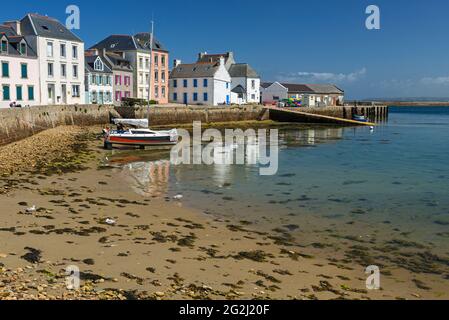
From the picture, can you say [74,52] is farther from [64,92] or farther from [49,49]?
[64,92]

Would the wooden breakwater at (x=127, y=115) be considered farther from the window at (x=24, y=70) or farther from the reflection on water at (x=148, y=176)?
the reflection on water at (x=148, y=176)

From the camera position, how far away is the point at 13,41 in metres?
39.8

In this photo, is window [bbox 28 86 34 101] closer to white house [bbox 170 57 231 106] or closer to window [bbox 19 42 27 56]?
window [bbox 19 42 27 56]

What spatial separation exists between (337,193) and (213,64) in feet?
172

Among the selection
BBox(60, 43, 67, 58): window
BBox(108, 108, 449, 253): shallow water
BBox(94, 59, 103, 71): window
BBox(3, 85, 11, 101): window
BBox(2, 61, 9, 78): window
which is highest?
BBox(60, 43, 67, 58): window

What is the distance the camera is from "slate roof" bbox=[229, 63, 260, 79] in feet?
253

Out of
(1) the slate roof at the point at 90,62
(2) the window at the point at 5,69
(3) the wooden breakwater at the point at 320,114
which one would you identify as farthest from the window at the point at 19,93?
(3) the wooden breakwater at the point at 320,114

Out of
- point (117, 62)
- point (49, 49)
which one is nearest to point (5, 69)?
point (49, 49)

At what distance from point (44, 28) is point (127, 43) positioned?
55.6 ft

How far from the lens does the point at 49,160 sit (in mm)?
21938

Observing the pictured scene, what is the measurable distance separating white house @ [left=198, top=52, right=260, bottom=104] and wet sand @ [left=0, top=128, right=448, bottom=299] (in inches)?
2466

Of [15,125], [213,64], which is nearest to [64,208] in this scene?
[15,125]

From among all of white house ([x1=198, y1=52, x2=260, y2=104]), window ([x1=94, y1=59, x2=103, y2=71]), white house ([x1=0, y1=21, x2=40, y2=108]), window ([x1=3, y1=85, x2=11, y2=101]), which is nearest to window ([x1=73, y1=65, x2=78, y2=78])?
→ window ([x1=94, y1=59, x2=103, y2=71])
